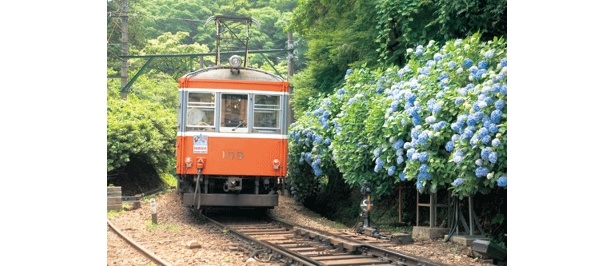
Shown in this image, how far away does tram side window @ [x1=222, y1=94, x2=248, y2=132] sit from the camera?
9555mm

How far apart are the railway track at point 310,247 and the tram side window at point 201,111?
140 cm

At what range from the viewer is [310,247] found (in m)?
7.73

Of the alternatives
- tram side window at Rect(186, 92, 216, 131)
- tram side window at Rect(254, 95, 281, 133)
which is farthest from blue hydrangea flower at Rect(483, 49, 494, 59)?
tram side window at Rect(186, 92, 216, 131)

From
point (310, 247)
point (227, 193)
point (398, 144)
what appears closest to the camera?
point (310, 247)

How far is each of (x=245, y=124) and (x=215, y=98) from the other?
55cm

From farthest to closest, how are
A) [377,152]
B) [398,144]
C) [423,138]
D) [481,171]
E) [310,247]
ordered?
1. [377,152]
2. [398,144]
3. [310,247]
4. [423,138]
5. [481,171]

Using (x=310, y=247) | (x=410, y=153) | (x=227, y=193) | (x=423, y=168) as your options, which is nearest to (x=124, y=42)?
(x=227, y=193)

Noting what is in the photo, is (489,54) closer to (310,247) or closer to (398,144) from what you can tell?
(398,144)

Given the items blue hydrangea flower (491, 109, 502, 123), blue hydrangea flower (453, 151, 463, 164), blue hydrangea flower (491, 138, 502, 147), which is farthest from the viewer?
blue hydrangea flower (453, 151, 463, 164)

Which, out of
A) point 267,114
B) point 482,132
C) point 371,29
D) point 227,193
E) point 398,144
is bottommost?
point 227,193

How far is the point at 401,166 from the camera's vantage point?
Result: 860 centimetres

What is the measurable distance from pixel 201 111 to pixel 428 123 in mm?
3451

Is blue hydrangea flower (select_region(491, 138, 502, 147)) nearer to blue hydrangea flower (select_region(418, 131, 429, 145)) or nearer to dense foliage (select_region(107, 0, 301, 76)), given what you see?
blue hydrangea flower (select_region(418, 131, 429, 145))

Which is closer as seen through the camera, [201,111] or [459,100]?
[459,100]
